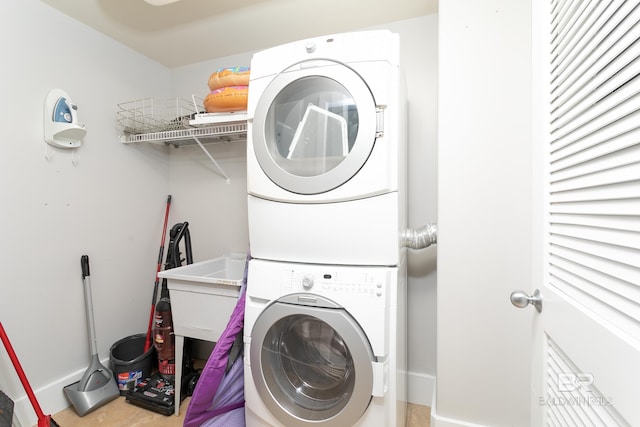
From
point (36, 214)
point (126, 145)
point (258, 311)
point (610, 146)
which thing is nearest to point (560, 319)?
point (610, 146)

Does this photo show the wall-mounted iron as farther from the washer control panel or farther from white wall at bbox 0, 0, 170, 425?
the washer control panel

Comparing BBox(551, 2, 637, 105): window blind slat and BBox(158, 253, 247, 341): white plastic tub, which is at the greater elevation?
BBox(551, 2, 637, 105): window blind slat

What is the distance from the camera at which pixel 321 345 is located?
132cm

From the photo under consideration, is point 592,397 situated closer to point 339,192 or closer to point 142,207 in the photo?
point 339,192

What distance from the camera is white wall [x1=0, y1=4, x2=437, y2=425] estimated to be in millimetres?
1596

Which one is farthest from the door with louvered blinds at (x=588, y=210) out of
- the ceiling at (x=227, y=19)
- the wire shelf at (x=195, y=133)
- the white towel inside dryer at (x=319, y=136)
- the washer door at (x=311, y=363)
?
the wire shelf at (x=195, y=133)

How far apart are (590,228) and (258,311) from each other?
1.17 meters

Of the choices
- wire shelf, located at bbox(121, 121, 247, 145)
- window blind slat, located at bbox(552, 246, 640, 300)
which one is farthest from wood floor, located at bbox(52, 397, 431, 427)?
wire shelf, located at bbox(121, 121, 247, 145)

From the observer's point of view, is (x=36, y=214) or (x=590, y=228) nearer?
(x=590, y=228)

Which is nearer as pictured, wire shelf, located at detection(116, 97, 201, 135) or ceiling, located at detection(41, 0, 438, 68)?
ceiling, located at detection(41, 0, 438, 68)

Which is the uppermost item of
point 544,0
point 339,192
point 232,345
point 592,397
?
point 544,0

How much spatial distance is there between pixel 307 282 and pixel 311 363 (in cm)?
39

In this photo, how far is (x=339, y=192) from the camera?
1246 mm

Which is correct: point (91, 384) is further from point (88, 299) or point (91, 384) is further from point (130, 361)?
point (88, 299)
